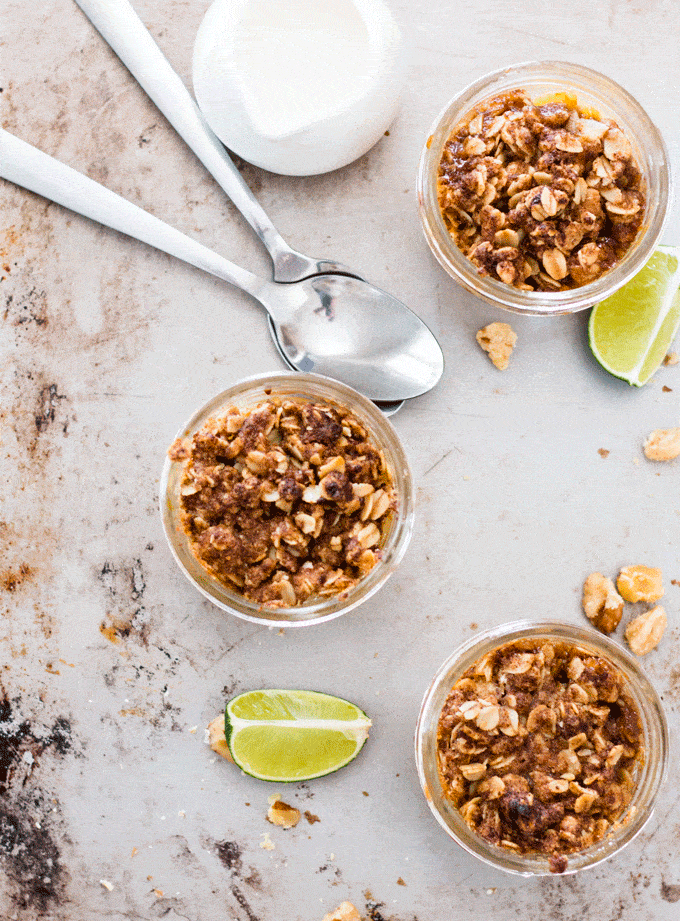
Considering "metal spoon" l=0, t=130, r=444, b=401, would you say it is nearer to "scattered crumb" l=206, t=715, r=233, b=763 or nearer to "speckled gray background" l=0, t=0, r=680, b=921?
"speckled gray background" l=0, t=0, r=680, b=921

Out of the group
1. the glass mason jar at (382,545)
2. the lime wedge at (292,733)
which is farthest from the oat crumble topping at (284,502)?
the lime wedge at (292,733)

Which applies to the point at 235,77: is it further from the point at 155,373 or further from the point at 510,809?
the point at 510,809

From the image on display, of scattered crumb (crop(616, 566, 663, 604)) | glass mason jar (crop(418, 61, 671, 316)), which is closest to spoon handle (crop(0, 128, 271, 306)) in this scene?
glass mason jar (crop(418, 61, 671, 316))

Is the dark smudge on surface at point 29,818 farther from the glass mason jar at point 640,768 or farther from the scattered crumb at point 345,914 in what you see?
the glass mason jar at point 640,768

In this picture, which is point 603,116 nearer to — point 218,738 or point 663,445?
point 663,445

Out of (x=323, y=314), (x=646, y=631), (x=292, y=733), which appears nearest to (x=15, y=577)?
(x=292, y=733)

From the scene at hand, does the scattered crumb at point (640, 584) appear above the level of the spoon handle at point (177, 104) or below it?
below
